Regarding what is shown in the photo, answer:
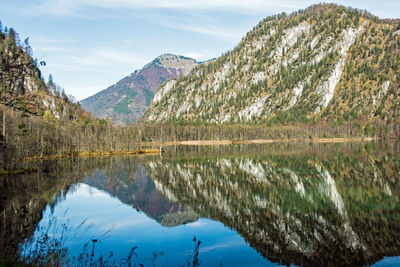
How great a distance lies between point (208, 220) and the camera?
2603 cm

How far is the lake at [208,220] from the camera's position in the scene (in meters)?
17.6

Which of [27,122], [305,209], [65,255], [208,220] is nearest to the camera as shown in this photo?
[65,255]

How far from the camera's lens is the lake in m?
17.6

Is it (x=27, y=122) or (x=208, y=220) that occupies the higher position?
(x=27, y=122)

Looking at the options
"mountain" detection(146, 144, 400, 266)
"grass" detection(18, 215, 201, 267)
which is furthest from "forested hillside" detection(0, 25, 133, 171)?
"mountain" detection(146, 144, 400, 266)

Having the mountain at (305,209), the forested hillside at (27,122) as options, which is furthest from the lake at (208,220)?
the forested hillside at (27,122)

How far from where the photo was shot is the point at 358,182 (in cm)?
3875

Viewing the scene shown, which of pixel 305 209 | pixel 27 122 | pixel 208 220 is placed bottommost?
pixel 208 220

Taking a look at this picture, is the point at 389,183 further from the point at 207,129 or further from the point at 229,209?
the point at 207,129

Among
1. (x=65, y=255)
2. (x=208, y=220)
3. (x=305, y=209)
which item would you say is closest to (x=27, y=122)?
(x=208, y=220)

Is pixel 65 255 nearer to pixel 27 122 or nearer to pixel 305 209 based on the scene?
pixel 305 209

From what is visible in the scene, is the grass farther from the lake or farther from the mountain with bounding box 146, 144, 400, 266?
the mountain with bounding box 146, 144, 400, 266

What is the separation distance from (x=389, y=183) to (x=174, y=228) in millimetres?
25825

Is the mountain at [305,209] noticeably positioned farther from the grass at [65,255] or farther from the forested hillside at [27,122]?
the forested hillside at [27,122]
